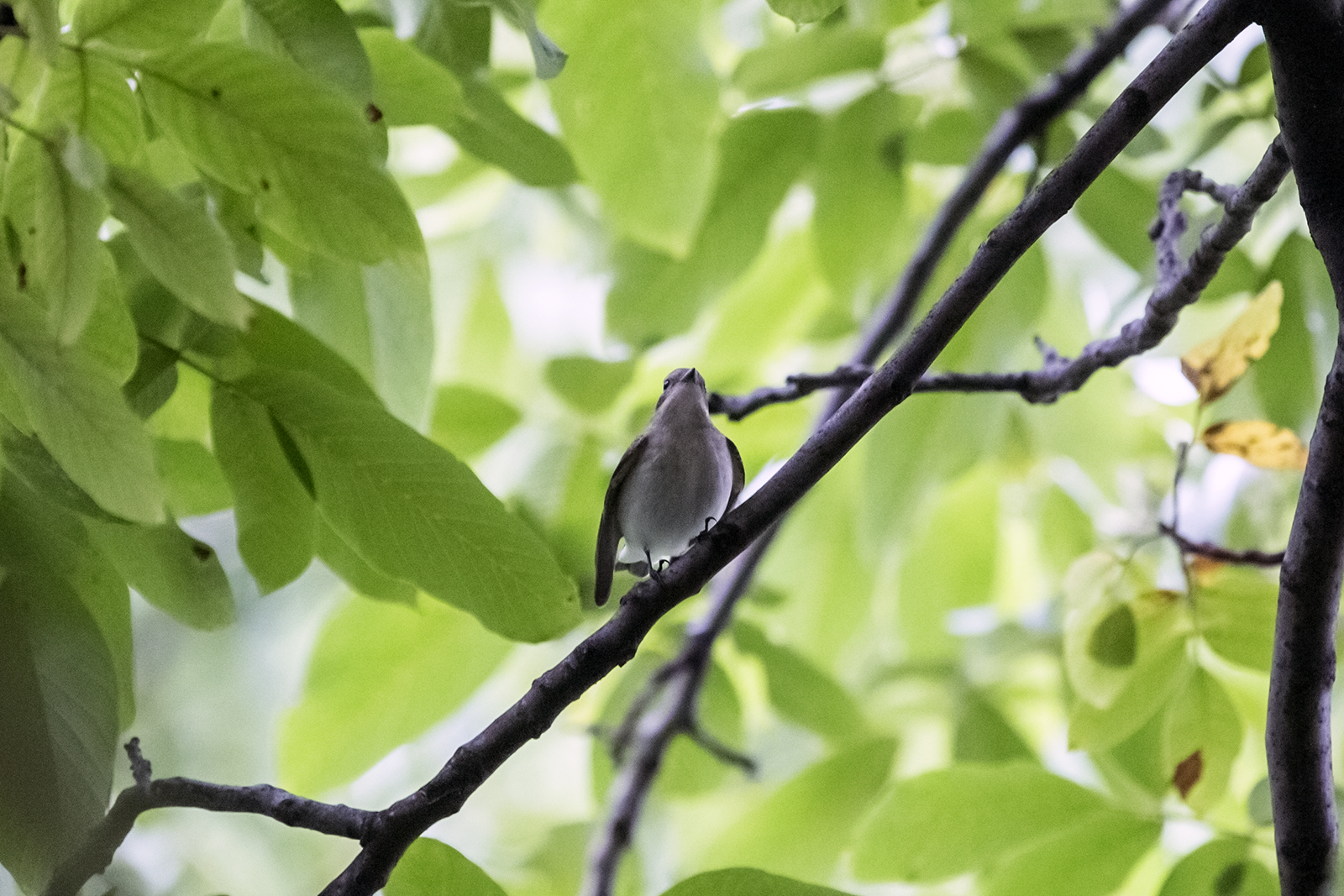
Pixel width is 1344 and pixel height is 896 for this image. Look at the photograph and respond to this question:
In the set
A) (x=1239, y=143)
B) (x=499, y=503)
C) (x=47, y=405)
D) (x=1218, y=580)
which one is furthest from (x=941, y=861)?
(x=1239, y=143)

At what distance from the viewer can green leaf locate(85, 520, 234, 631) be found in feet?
3.73

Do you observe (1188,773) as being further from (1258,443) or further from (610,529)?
(610,529)

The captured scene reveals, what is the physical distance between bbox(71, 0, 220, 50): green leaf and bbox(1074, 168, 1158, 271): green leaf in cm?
149

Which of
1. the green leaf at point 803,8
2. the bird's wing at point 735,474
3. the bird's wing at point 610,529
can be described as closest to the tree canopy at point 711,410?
the green leaf at point 803,8

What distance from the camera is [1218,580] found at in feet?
4.88

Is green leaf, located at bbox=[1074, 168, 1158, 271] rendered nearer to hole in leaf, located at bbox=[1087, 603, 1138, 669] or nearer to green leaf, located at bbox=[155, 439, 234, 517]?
hole in leaf, located at bbox=[1087, 603, 1138, 669]

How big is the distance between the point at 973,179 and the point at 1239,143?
41.5 inches

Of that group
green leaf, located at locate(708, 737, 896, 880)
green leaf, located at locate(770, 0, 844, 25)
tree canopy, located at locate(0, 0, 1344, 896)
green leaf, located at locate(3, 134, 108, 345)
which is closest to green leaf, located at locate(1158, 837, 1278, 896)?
tree canopy, located at locate(0, 0, 1344, 896)

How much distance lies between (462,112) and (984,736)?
1623 millimetres

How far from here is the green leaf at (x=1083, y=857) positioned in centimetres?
146

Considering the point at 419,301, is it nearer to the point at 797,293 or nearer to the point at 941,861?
the point at 941,861

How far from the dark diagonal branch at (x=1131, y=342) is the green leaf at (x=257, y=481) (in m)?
0.61

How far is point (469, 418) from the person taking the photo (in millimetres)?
1889

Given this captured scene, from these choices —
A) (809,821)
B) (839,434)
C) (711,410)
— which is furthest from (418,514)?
(809,821)
